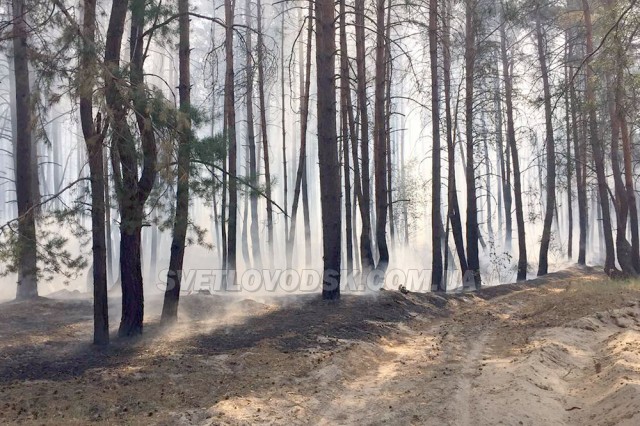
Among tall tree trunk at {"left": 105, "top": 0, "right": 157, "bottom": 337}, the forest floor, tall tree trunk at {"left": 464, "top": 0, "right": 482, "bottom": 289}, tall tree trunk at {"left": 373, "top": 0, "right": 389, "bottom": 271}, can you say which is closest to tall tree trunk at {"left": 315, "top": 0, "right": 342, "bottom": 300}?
the forest floor

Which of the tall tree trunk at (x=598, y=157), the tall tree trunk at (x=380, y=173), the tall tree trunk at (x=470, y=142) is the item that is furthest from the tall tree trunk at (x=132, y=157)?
the tall tree trunk at (x=470, y=142)

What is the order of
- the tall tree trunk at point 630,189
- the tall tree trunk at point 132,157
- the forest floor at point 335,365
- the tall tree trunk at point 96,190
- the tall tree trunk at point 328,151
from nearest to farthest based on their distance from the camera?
the forest floor at point 335,365
the tall tree trunk at point 132,157
the tall tree trunk at point 96,190
the tall tree trunk at point 328,151
the tall tree trunk at point 630,189

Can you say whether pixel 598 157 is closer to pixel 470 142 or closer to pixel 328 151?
pixel 470 142

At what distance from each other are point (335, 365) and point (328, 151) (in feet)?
21.6

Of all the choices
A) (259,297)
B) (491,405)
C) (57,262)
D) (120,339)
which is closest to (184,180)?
(57,262)

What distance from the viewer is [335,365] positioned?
8.98 m

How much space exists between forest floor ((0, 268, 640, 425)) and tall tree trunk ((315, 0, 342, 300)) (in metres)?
0.84

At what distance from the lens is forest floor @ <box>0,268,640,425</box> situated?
666 centimetres

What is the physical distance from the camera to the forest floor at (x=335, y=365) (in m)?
6.66

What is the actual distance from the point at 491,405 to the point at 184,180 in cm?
546

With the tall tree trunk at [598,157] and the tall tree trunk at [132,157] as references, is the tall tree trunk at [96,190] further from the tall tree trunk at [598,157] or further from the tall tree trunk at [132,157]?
the tall tree trunk at [598,157]

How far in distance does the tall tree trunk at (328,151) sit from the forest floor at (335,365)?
2.76ft

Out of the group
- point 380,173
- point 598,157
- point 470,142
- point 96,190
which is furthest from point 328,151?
point 598,157

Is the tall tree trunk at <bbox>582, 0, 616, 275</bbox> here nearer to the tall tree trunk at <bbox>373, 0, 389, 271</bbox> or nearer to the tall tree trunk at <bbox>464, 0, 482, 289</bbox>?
the tall tree trunk at <bbox>464, 0, 482, 289</bbox>
